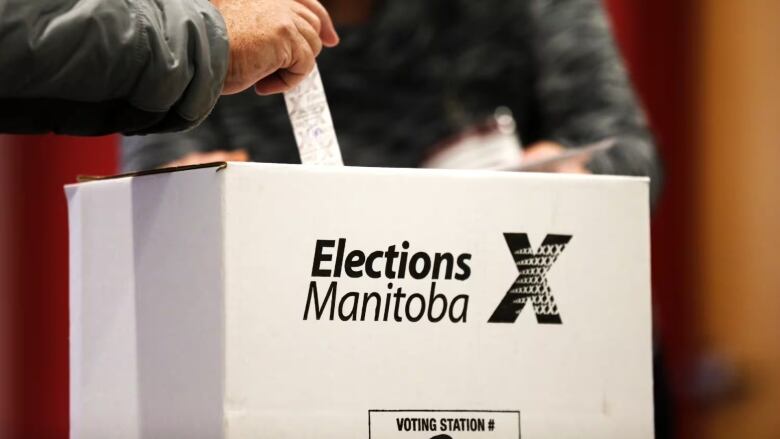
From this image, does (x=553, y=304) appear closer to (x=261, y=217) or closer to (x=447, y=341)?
(x=447, y=341)

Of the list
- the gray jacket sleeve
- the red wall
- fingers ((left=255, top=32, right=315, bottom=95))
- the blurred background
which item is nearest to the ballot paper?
fingers ((left=255, top=32, right=315, bottom=95))

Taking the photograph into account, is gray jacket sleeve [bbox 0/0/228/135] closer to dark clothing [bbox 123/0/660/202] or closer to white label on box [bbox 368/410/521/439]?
white label on box [bbox 368/410/521/439]

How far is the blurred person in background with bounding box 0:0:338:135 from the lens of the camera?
793 mm

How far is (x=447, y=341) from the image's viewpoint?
2.99ft

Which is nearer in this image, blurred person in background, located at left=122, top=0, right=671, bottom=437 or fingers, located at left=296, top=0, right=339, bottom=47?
fingers, located at left=296, top=0, right=339, bottom=47

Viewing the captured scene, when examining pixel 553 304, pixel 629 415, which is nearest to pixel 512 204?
pixel 553 304

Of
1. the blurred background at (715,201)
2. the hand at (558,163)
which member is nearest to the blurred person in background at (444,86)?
the hand at (558,163)

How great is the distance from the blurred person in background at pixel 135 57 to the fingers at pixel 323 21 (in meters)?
0.02

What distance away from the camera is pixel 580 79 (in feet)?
5.20

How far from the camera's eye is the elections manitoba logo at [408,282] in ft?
2.88

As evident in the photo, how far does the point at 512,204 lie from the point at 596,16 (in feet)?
2.53

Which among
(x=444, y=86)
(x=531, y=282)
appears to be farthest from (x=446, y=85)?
(x=531, y=282)

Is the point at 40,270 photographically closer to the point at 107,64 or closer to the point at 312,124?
the point at 312,124

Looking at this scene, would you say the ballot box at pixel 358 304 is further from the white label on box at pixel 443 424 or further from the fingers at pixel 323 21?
the fingers at pixel 323 21
